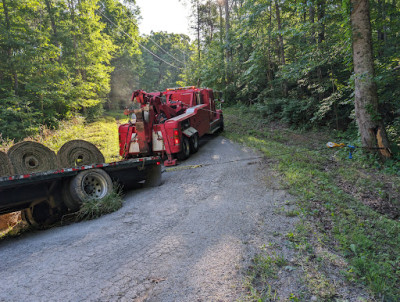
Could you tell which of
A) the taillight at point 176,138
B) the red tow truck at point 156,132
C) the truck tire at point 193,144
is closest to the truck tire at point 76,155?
the red tow truck at point 156,132

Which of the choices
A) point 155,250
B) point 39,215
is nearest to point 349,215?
point 155,250

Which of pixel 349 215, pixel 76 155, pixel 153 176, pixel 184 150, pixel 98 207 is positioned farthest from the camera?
pixel 184 150

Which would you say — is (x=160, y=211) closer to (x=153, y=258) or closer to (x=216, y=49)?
(x=153, y=258)

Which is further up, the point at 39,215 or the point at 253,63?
the point at 253,63

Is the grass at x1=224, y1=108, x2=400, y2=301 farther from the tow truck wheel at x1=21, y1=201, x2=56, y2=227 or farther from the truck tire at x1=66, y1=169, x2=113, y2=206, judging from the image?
the tow truck wheel at x1=21, y1=201, x2=56, y2=227

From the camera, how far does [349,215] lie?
3867 millimetres

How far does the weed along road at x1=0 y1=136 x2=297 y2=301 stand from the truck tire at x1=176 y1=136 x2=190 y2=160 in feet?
10.8

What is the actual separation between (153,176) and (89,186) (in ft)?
6.36

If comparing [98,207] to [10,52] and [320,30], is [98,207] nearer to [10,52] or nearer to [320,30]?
[320,30]

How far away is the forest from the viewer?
916 cm

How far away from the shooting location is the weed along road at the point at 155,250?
7.45ft

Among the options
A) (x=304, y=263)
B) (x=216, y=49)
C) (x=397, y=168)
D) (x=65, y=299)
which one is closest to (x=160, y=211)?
(x=65, y=299)

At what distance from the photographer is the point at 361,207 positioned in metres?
4.25

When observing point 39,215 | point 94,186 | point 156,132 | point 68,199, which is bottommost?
point 39,215
